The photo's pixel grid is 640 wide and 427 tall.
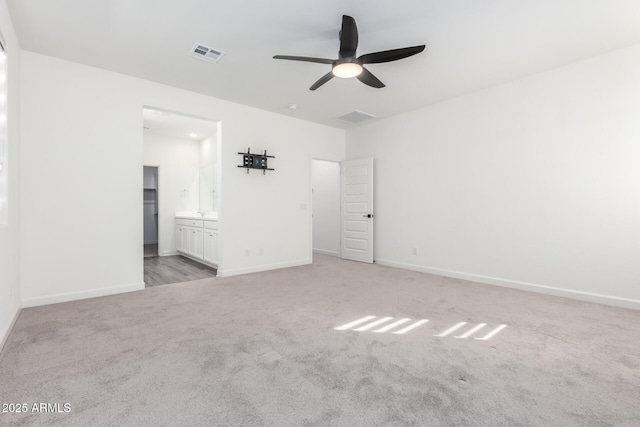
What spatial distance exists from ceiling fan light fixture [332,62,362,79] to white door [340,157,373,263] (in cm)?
307

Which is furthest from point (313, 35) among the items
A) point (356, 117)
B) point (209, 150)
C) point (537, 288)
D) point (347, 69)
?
point (209, 150)

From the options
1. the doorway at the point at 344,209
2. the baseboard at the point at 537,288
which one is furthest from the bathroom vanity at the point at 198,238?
the baseboard at the point at 537,288

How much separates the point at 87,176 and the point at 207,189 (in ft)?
11.6

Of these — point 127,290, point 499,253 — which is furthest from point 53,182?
point 499,253

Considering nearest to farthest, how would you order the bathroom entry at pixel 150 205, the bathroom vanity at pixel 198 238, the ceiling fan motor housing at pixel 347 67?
the ceiling fan motor housing at pixel 347 67 < the bathroom vanity at pixel 198 238 < the bathroom entry at pixel 150 205

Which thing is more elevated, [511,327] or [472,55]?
[472,55]

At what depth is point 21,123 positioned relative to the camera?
325cm

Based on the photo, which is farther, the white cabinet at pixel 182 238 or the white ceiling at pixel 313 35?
the white cabinet at pixel 182 238

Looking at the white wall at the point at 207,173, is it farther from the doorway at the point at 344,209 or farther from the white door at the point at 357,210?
the white door at the point at 357,210

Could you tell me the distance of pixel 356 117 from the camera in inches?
220

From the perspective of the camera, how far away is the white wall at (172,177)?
6.84m

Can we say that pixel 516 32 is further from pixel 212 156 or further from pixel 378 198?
pixel 212 156

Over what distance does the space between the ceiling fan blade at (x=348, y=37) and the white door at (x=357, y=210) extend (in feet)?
10.9

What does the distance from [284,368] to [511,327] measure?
2.11 metres
